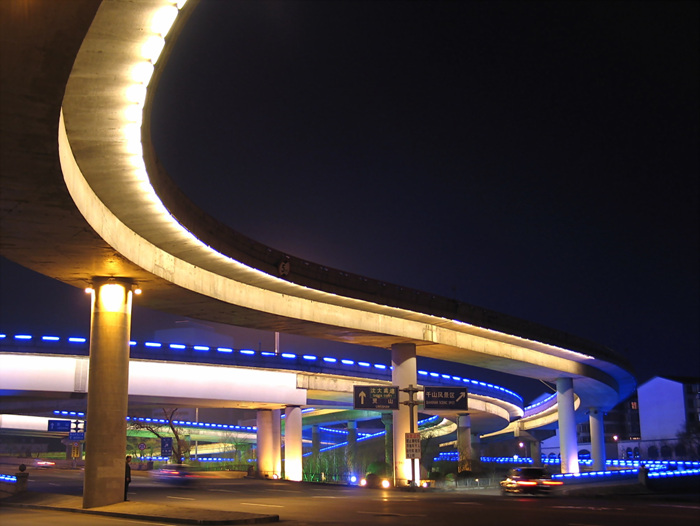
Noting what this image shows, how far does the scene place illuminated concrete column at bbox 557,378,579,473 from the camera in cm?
5972

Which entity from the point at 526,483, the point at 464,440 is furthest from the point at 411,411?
the point at 464,440

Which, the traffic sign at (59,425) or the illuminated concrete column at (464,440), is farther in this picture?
the illuminated concrete column at (464,440)

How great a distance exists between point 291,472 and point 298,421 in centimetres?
390

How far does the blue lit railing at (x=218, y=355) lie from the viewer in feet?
145

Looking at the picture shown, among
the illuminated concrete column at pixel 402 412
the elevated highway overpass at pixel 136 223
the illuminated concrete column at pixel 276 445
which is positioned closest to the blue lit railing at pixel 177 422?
the illuminated concrete column at pixel 276 445

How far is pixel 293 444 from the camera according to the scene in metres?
58.6

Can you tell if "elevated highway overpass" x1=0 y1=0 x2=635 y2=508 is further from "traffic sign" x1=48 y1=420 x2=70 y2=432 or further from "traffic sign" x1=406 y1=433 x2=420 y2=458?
"traffic sign" x1=48 y1=420 x2=70 y2=432

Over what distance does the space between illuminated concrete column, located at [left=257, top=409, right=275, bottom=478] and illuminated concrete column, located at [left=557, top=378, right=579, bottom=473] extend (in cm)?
2233

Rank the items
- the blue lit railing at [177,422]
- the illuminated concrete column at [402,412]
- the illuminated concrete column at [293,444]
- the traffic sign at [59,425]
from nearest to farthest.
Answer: the illuminated concrete column at [402,412]
the illuminated concrete column at [293,444]
the traffic sign at [59,425]
the blue lit railing at [177,422]

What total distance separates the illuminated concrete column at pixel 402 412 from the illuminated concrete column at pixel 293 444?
59.7 feet

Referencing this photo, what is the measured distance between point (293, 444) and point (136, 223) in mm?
37800

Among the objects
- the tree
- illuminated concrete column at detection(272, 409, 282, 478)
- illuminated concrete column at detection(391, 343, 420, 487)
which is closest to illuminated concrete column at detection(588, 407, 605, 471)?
illuminated concrete column at detection(272, 409, 282, 478)

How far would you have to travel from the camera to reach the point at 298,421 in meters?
59.5

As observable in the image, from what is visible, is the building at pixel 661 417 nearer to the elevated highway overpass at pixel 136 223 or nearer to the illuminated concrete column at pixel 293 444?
the illuminated concrete column at pixel 293 444
